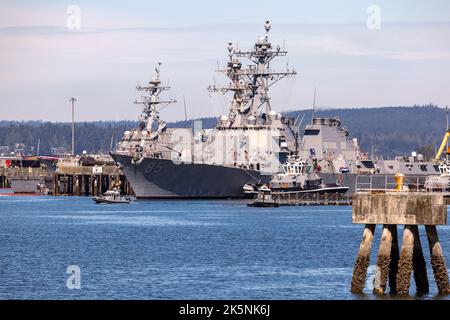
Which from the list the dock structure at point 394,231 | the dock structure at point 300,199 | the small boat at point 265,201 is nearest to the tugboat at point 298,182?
the dock structure at point 300,199

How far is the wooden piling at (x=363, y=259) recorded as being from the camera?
38.1m

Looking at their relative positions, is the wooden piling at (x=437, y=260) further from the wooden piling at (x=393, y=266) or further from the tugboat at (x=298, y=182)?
the tugboat at (x=298, y=182)

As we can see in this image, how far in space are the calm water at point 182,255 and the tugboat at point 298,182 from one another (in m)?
18.1

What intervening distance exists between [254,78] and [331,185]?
18722 mm

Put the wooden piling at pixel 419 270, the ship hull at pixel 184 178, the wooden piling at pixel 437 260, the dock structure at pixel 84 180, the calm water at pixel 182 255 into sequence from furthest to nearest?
the dock structure at pixel 84 180 → the ship hull at pixel 184 178 → the calm water at pixel 182 255 → the wooden piling at pixel 419 270 → the wooden piling at pixel 437 260

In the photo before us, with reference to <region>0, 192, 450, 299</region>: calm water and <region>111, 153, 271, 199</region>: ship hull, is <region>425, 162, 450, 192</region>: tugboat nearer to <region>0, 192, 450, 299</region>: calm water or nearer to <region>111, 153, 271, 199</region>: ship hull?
<region>0, 192, 450, 299</region>: calm water

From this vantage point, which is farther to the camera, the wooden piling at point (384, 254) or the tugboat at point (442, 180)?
the tugboat at point (442, 180)

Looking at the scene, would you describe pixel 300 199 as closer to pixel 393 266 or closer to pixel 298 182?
Answer: pixel 298 182

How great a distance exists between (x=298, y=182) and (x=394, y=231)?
8863cm

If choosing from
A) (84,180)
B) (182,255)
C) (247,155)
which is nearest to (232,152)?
(247,155)

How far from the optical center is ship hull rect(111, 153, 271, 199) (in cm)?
13250

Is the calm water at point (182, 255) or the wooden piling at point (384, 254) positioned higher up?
the wooden piling at point (384, 254)

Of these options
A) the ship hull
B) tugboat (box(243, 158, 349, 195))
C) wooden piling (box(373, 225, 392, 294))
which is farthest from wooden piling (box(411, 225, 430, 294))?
the ship hull
